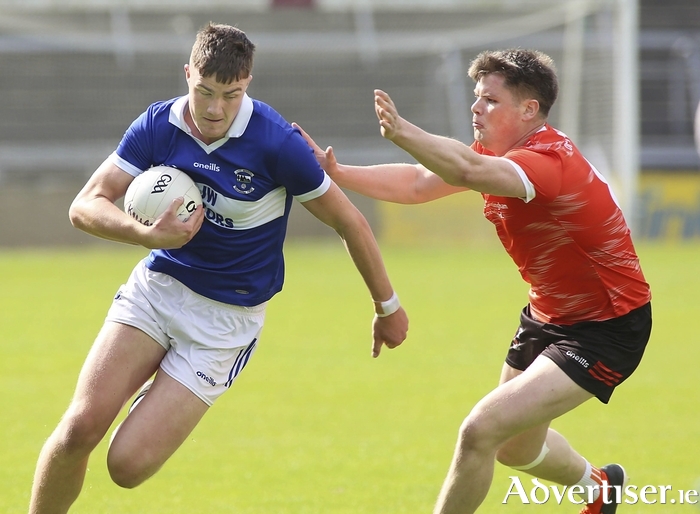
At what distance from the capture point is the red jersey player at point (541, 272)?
4652mm

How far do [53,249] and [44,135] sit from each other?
3734 mm

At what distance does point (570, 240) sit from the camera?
4938mm

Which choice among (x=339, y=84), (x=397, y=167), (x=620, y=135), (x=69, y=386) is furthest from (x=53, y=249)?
(x=397, y=167)

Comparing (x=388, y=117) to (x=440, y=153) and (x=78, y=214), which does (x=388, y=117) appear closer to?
(x=440, y=153)

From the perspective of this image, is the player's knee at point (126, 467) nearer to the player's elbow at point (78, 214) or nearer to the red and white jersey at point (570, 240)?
the player's elbow at point (78, 214)

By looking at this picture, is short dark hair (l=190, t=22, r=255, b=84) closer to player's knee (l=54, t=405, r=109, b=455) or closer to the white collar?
the white collar

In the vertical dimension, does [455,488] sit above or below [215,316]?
below

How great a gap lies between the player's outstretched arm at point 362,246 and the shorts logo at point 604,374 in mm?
979

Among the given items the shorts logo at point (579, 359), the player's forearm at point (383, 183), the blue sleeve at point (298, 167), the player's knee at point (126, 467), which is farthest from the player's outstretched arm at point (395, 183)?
the player's knee at point (126, 467)

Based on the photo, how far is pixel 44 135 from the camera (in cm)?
2539

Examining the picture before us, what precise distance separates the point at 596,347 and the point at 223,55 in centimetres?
225

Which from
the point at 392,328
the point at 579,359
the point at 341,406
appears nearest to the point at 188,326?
the point at 392,328

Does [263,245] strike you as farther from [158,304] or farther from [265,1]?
[265,1]

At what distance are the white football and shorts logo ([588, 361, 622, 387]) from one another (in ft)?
6.74
